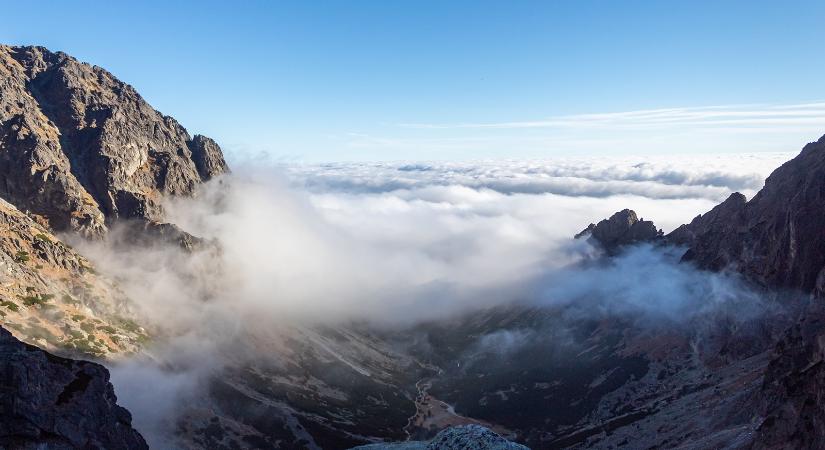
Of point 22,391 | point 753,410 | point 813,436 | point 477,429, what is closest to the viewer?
point 22,391

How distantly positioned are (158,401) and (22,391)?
115465 millimetres

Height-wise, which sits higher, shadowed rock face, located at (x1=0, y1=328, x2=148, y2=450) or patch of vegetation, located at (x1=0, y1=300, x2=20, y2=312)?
shadowed rock face, located at (x1=0, y1=328, x2=148, y2=450)

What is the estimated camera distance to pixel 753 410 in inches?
6983

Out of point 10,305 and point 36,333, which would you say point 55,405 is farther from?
point 10,305

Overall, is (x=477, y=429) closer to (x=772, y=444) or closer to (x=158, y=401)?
(x=772, y=444)

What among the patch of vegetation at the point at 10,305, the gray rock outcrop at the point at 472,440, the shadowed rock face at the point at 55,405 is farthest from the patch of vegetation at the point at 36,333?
the gray rock outcrop at the point at 472,440

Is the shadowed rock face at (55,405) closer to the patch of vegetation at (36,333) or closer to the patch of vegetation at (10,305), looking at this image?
→ the patch of vegetation at (36,333)

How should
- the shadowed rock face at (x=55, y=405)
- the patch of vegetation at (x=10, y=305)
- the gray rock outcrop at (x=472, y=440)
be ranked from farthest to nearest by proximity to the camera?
the patch of vegetation at (x=10, y=305) < the gray rock outcrop at (x=472, y=440) < the shadowed rock face at (x=55, y=405)

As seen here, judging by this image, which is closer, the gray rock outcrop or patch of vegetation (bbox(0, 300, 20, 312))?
the gray rock outcrop

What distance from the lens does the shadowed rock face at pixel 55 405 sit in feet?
294

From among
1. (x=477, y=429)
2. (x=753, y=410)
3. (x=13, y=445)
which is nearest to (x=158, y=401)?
(x=13, y=445)

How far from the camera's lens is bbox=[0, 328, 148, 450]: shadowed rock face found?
89.6 meters

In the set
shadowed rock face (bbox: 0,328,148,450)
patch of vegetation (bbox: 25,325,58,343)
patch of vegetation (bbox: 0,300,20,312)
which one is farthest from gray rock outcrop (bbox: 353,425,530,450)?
patch of vegetation (bbox: 0,300,20,312)

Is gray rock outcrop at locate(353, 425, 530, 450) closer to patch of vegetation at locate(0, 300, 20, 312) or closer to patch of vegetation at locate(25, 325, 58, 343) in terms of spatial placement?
patch of vegetation at locate(25, 325, 58, 343)
